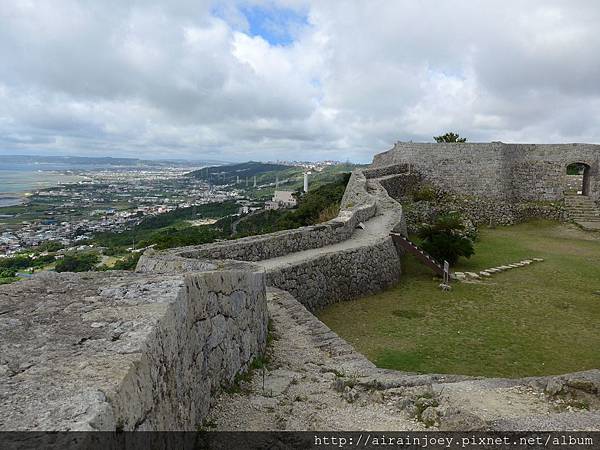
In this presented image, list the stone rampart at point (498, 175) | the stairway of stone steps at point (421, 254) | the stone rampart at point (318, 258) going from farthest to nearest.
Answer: the stone rampart at point (498, 175), the stairway of stone steps at point (421, 254), the stone rampart at point (318, 258)

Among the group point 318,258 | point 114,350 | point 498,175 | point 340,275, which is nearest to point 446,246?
point 340,275

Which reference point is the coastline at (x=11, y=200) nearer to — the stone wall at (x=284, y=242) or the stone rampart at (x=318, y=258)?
the stone wall at (x=284, y=242)

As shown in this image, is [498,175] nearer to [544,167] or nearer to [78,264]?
[544,167]

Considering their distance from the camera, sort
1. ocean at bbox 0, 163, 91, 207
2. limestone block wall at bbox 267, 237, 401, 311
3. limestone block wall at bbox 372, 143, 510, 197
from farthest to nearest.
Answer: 1. ocean at bbox 0, 163, 91, 207
2. limestone block wall at bbox 372, 143, 510, 197
3. limestone block wall at bbox 267, 237, 401, 311

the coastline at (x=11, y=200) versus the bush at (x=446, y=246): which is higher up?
Result: the bush at (x=446, y=246)

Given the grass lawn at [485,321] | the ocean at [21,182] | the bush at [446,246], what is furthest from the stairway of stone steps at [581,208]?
the ocean at [21,182]

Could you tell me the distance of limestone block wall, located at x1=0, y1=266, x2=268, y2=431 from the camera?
1919 millimetres

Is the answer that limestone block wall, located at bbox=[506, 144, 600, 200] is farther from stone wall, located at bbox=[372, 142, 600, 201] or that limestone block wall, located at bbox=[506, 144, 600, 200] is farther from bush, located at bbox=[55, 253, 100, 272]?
bush, located at bbox=[55, 253, 100, 272]

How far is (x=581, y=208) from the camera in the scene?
21406 millimetres

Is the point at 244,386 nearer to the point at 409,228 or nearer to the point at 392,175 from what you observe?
the point at 409,228

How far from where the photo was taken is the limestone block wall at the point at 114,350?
6.30 feet

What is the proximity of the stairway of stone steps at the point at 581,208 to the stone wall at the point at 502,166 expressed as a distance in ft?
1.44

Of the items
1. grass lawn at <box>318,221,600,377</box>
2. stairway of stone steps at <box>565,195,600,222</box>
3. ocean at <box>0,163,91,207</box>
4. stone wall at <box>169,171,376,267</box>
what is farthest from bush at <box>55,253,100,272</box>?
ocean at <box>0,163,91,207</box>

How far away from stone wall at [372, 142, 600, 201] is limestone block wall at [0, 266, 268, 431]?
767 inches
